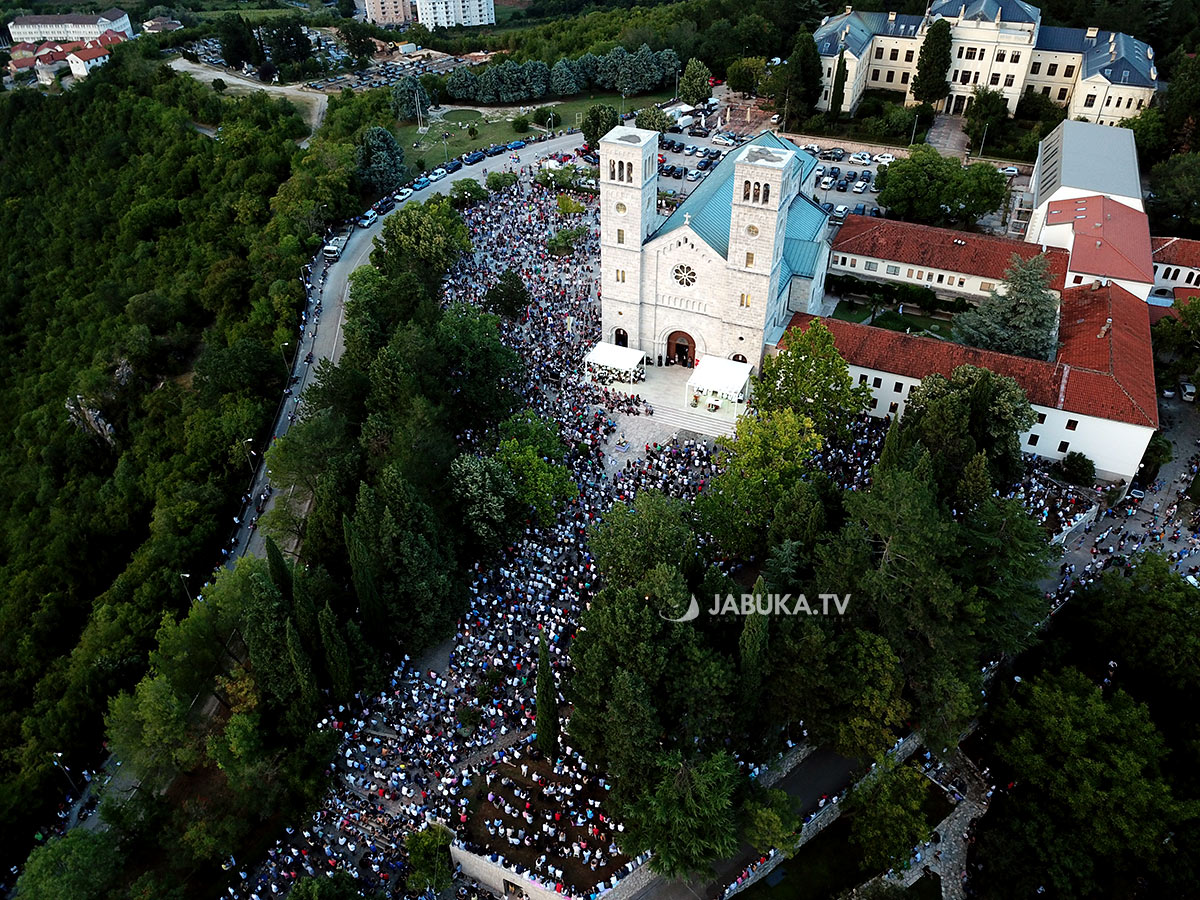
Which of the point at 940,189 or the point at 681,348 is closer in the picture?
the point at 681,348

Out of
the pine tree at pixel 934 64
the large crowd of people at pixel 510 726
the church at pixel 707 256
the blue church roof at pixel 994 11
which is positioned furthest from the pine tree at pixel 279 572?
the blue church roof at pixel 994 11

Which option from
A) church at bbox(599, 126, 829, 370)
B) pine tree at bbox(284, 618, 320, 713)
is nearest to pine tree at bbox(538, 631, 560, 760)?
pine tree at bbox(284, 618, 320, 713)

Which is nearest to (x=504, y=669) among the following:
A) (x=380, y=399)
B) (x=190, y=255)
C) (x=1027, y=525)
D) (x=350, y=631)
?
(x=350, y=631)

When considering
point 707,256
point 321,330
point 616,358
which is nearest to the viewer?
point 707,256

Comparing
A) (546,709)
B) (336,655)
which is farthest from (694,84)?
(546,709)

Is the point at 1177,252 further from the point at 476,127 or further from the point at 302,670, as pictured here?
the point at 476,127

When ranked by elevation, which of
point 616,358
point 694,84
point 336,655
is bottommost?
point 336,655
